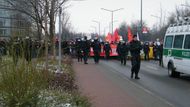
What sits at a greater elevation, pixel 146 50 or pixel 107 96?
pixel 146 50

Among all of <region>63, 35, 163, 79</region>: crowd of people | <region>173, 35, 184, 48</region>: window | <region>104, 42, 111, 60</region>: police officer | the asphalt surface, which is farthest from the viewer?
<region>104, 42, 111, 60</region>: police officer

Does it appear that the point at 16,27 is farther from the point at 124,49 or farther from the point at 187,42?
the point at 124,49

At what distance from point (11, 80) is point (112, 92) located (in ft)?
20.0

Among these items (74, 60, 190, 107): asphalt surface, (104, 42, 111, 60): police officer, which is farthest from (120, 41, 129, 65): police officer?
(74, 60, 190, 107): asphalt surface

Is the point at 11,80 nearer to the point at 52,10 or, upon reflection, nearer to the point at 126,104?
the point at 126,104

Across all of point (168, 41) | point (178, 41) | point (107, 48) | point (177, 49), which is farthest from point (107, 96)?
point (107, 48)

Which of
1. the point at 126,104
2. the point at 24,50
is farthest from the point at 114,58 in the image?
the point at 24,50

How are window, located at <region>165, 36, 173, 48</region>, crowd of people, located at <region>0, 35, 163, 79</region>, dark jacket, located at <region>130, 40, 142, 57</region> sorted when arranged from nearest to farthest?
crowd of people, located at <region>0, 35, 163, 79</region> < dark jacket, located at <region>130, 40, 142, 57</region> < window, located at <region>165, 36, 173, 48</region>

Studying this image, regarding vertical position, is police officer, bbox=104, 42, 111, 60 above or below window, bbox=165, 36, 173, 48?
below

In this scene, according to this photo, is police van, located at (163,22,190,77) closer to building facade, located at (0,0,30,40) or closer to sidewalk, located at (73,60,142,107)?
sidewalk, located at (73,60,142,107)

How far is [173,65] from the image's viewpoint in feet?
65.3

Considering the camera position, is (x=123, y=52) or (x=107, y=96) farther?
(x=123, y=52)

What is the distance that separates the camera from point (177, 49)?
64.1 feet

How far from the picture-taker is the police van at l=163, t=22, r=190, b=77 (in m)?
18.4
